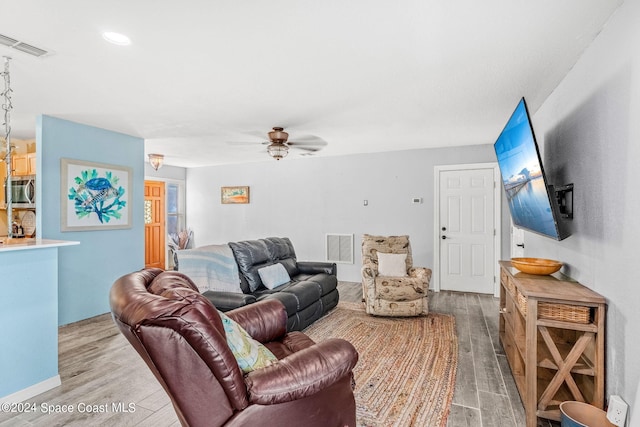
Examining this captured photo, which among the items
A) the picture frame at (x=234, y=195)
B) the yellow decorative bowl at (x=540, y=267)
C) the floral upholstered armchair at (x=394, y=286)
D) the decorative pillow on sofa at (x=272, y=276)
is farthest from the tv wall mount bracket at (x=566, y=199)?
the picture frame at (x=234, y=195)

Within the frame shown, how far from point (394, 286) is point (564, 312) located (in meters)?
2.09

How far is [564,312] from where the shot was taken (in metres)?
1.88

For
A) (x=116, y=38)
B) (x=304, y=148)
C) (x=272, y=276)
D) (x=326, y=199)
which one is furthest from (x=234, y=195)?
(x=116, y=38)

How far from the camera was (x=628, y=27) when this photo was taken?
1.62 meters

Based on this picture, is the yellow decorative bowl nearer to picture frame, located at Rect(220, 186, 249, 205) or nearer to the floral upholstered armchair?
the floral upholstered armchair

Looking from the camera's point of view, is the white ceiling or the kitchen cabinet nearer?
the white ceiling

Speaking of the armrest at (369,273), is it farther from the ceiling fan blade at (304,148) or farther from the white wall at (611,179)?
the ceiling fan blade at (304,148)

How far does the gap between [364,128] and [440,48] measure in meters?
1.96

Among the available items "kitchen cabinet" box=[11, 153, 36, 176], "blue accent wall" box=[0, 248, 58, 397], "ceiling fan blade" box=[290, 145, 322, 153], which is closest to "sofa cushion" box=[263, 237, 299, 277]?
"ceiling fan blade" box=[290, 145, 322, 153]

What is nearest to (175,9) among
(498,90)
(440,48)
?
(440,48)

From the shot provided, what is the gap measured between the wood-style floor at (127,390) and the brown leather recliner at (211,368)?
993mm

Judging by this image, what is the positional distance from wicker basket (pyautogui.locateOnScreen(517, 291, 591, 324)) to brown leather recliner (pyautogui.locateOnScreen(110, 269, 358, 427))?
3.92ft

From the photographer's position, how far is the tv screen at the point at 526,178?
80.8 inches

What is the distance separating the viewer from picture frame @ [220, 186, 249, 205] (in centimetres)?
668
